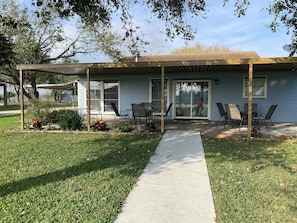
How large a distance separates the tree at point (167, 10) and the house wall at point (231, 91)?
17.7 ft

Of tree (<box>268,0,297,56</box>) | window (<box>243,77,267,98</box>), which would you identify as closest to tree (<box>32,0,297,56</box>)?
tree (<box>268,0,297,56</box>)

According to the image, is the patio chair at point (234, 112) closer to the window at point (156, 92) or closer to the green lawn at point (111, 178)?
the green lawn at point (111, 178)

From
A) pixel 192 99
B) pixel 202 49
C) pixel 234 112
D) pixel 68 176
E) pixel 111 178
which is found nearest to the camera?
pixel 111 178

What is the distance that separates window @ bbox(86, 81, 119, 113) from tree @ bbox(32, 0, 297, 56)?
6689 millimetres

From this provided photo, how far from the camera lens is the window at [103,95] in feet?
43.3

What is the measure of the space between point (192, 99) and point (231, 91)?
1872 mm

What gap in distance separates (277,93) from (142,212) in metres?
10.5

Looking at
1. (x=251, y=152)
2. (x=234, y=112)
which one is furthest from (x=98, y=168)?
(x=234, y=112)

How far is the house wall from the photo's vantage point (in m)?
11.3

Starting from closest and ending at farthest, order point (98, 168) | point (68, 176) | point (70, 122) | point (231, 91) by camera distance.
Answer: point (68, 176)
point (98, 168)
point (70, 122)
point (231, 91)

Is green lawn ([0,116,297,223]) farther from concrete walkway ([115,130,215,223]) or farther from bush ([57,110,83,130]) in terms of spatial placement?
bush ([57,110,83,130])

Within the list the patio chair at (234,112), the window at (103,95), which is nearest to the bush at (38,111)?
the window at (103,95)

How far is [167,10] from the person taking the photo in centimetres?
614

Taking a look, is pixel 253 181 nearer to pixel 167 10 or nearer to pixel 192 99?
pixel 167 10
